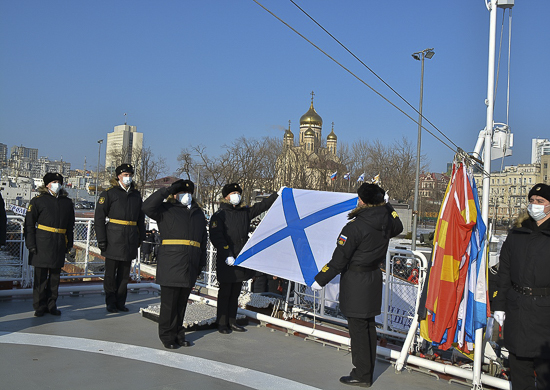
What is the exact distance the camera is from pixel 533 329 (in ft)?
14.0

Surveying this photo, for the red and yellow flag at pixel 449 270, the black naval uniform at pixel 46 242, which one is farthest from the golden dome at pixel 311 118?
the red and yellow flag at pixel 449 270

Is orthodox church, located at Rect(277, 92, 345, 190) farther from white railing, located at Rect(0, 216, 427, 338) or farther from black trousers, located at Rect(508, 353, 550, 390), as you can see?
black trousers, located at Rect(508, 353, 550, 390)

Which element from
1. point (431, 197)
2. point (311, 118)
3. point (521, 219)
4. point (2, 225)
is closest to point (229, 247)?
point (2, 225)

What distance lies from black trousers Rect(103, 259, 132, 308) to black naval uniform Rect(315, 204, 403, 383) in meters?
3.74

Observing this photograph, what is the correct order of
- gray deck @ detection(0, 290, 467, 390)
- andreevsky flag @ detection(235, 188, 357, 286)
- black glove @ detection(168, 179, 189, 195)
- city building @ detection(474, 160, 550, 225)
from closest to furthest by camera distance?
gray deck @ detection(0, 290, 467, 390) → black glove @ detection(168, 179, 189, 195) → andreevsky flag @ detection(235, 188, 357, 286) → city building @ detection(474, 160, 550, 225)

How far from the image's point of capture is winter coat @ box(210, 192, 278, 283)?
6.73 m

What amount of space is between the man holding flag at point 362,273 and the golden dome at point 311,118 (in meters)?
94.3

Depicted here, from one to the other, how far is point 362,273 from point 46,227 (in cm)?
457

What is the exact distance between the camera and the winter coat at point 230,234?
6727mm

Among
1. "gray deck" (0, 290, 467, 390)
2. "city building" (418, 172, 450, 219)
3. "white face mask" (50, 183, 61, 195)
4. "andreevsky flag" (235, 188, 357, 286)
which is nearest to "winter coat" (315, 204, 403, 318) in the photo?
"gray deck" (0, 290, 467, 390)

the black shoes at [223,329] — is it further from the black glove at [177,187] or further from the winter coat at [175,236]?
the black glove at [177,187]

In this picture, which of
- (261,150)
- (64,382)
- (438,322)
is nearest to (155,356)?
(64,382)

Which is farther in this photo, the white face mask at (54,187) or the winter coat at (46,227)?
the white face mask at (54,187)

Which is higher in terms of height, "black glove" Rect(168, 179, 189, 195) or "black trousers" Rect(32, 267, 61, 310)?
"black glove" Rect(168, 179, 189, 195)
